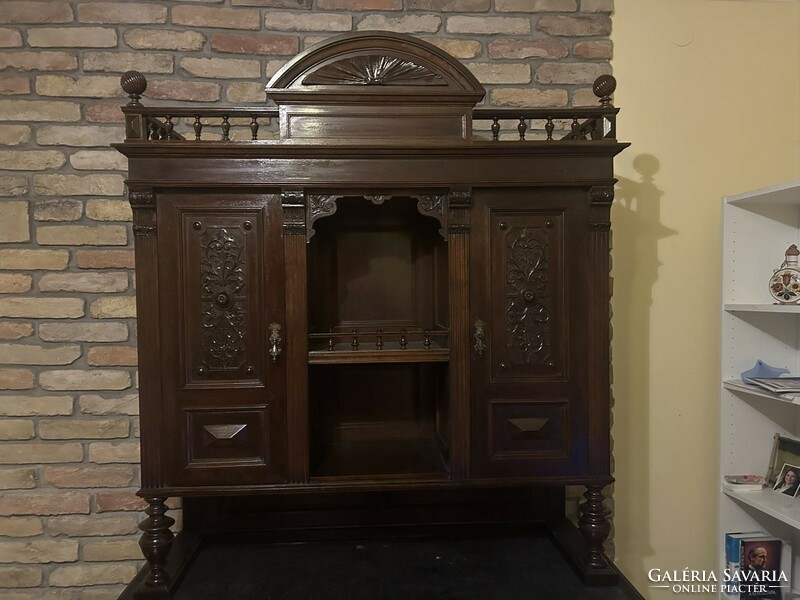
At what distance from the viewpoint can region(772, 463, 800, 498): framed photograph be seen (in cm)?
157

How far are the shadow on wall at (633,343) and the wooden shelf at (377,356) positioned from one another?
826 mm

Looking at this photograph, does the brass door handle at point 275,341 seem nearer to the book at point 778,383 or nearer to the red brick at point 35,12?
the red brick at point 35,12

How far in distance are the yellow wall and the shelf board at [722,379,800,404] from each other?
0.44 feet

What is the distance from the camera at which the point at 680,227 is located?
1.78 m

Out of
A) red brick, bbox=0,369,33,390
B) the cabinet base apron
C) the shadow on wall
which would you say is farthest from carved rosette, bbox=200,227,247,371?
the shadow on wall

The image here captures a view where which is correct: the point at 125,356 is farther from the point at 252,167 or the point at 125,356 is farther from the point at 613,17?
the point at 613,17

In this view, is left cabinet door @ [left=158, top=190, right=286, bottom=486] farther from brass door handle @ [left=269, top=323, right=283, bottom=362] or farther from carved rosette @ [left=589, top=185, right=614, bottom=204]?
carved rosette @ [left=589, top=185, right=614, bottom=204]

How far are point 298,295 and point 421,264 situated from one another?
556mm

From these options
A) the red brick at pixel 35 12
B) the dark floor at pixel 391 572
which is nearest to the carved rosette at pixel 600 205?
the dark floor at pixel 391 572

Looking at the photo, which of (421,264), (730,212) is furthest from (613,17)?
(421,264)

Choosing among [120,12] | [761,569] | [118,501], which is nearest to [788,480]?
[761,569]

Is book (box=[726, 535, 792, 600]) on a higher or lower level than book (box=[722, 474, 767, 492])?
lower

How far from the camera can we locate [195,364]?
1271mm

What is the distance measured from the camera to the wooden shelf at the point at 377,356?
1310 millimetres
